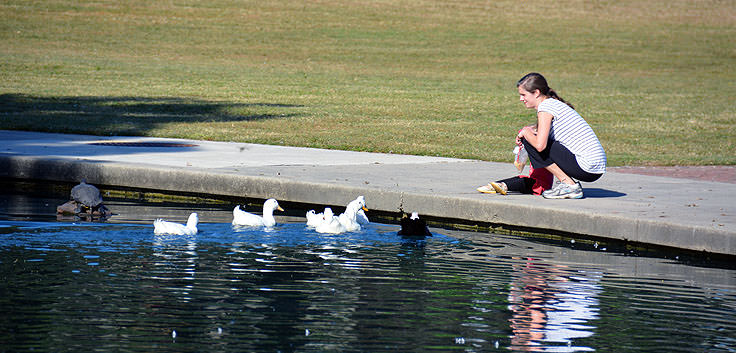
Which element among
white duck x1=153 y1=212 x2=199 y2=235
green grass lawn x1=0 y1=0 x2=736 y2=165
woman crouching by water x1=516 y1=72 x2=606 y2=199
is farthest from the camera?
green grass lawn x1=0 y1=0 x2=736 y2=165

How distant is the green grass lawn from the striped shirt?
13.6ft

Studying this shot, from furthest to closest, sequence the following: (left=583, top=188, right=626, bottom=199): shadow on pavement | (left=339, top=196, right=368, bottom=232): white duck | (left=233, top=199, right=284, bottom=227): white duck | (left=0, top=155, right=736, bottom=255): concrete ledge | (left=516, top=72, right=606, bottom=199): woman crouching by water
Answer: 1. (left=583, top=188, right=626, bottom=199): shadow on pavement
2. (left=516, top=72, right=606, bottom=199): woman crouching by water
3. (left=233, top=199, right=284, bottom=227): white duck
4. (left=339, top=196, right=368, bottom=232): white duck
5. (left=0, top=155, right=736, bottom=255): concrete ledge

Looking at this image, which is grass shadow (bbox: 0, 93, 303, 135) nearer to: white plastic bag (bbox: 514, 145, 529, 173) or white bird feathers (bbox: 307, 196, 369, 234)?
white plastic bag (bbox: 514, 145, 529, 173)

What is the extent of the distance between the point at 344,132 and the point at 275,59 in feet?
73.5

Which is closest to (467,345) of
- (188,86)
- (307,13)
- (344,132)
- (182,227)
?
(182,227)

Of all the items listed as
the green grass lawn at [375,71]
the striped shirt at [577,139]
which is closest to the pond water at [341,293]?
the striped shirt at [577,139]

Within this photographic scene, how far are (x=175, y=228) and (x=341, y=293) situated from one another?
7.28ft

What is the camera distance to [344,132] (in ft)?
58.4

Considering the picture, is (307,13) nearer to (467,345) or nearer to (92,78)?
(92,78)

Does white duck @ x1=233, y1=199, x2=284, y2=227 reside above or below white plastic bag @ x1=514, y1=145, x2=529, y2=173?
below

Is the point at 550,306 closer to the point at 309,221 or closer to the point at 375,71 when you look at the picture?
the point at 309,221

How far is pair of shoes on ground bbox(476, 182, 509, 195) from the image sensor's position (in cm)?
1014

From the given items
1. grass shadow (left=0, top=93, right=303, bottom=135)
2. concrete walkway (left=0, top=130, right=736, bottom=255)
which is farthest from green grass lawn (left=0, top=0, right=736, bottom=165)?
concrete walkway (left=0, top=130, right=736, bottom=255)

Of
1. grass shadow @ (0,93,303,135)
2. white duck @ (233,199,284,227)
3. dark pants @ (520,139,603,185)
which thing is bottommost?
white duck @ (233,199,284,227)
